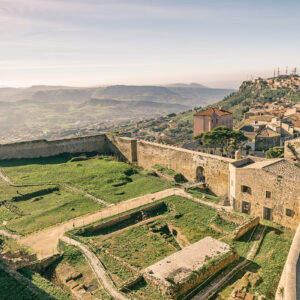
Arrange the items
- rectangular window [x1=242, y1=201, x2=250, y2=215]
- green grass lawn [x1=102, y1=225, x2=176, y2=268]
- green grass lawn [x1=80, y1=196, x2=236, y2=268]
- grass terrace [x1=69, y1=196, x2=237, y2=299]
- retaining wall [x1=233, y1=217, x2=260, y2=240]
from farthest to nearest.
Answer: rectangular window [x1=242, y1=201, x2=250, y2=215] < retaining wall [x1=233, y1=217, x2=260, y2=240] < green grass lawn [x1=80, y1=196, x2=236, y2=268] < green grass lawn [x1=102, y1=225, x2=176, y2=268] < grass terrace [x1=69, y1=196, x2=237, y2=299]

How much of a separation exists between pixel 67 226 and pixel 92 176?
1059 centimetres

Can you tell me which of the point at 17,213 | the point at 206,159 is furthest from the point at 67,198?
the point at 206,159

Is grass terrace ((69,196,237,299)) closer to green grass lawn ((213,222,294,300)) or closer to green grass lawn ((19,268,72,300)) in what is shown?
green grass lawn ((213,222,294,300))

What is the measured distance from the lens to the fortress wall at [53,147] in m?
36.0

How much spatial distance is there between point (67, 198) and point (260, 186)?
51.0 feet

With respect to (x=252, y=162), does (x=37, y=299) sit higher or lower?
lower

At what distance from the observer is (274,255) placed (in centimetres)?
1433

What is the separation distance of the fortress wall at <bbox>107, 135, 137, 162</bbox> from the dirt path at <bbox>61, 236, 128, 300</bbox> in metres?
19.9

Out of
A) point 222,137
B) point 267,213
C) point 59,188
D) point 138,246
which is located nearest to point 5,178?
point 59,188

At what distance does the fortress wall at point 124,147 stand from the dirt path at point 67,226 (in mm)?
12580

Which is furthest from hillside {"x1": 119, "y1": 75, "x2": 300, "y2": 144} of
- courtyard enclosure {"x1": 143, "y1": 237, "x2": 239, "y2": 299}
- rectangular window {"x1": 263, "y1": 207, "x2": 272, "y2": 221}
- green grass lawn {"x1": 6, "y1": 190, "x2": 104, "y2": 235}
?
courtyard enclosure {"x1": 143, "y1": 237, "x2": 239, "y2": 299}

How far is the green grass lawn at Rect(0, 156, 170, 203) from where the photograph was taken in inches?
1027

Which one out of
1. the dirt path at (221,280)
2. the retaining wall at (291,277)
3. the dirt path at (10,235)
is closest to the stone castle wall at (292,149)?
the dirt path at (221,280)

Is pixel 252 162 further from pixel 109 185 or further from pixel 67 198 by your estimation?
pixel 67 198
